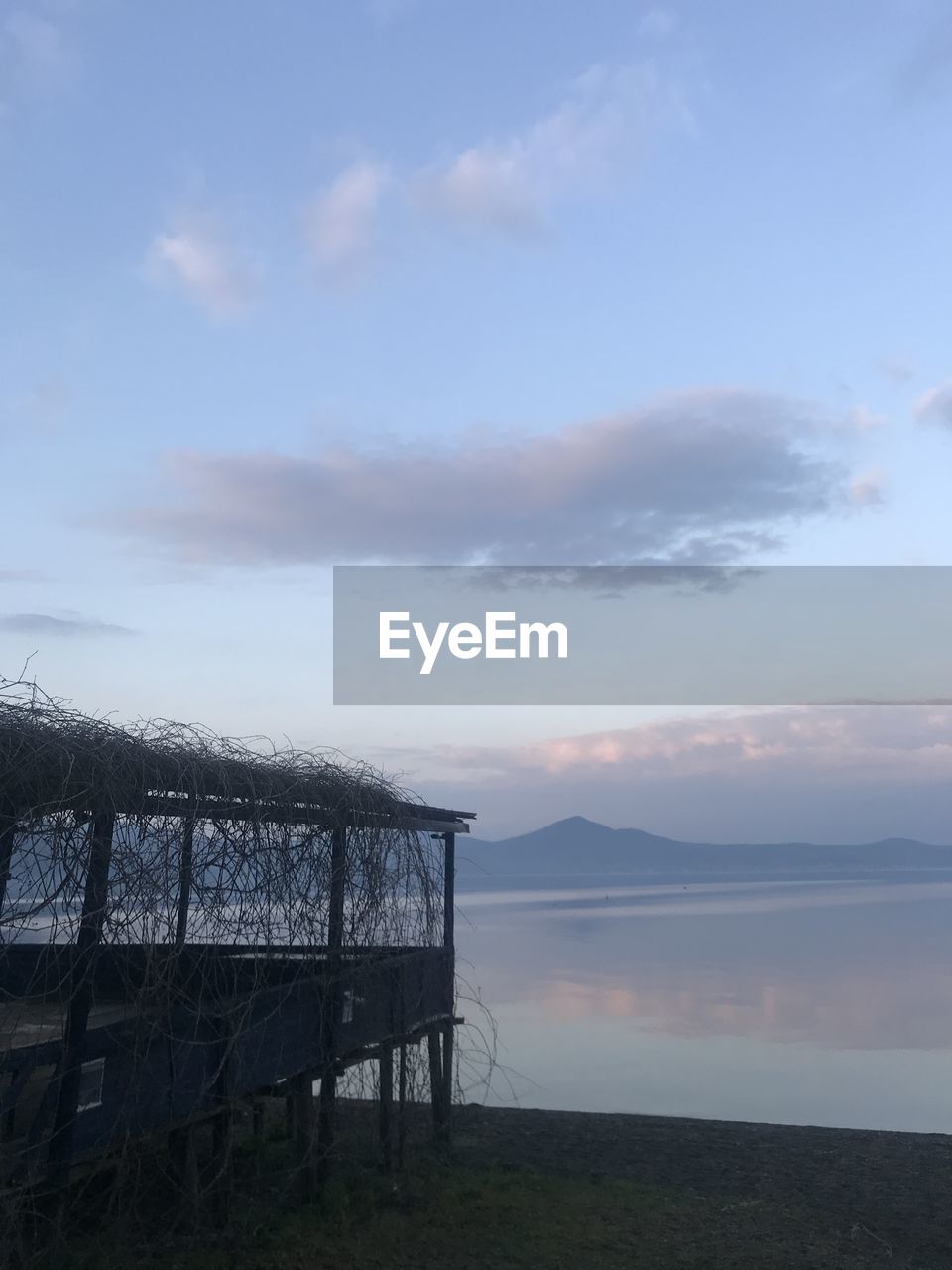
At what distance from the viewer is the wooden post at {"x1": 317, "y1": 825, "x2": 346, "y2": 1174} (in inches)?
351

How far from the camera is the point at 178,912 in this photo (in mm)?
8133

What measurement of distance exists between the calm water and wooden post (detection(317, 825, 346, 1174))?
67.6 inches

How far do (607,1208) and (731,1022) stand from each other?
17657 mm

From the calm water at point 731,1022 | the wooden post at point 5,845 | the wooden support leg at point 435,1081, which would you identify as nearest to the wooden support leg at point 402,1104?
the calm water at point 731,1022

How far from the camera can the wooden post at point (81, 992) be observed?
21.7 ft

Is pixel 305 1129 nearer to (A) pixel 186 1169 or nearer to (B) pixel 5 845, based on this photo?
(A) pixel 186 1169

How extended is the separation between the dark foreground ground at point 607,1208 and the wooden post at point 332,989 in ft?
1.40

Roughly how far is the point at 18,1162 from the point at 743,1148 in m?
8.92

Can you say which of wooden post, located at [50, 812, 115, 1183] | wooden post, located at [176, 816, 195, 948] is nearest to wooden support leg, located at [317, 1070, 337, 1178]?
wooden post, located at [176, 816, 195, 948]

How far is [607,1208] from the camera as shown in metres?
10.1

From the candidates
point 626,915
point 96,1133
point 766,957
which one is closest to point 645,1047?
point 96,1133

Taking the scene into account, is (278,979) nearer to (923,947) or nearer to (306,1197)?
(306,1197)

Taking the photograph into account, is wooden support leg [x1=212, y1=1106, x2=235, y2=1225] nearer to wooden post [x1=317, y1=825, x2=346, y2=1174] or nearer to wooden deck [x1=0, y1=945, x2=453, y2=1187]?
wooden deck [x1=0, y1=945, x2=453, y2=1187]

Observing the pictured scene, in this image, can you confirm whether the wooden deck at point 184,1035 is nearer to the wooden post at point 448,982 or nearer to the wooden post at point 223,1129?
the wooden post at point 223,1129
